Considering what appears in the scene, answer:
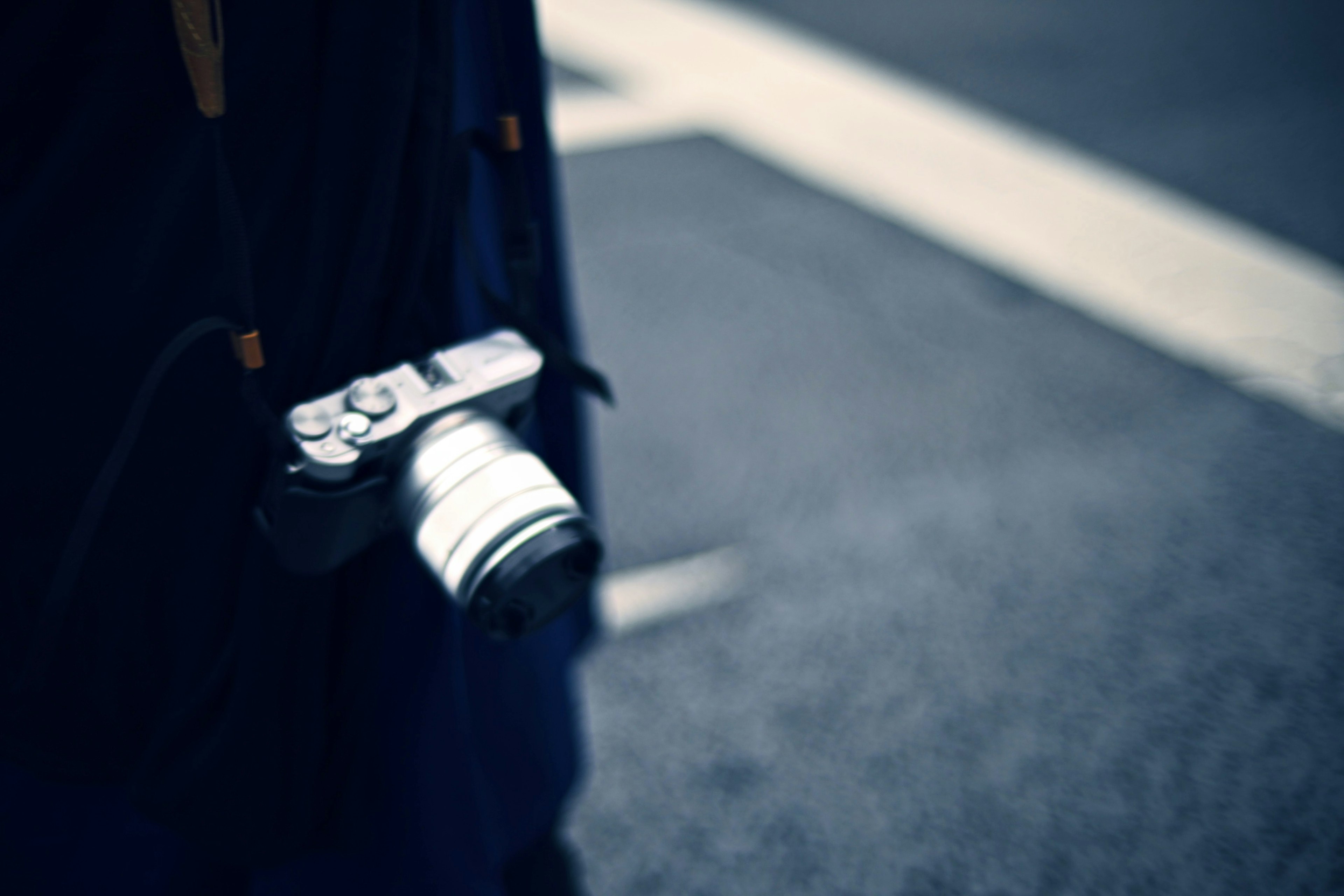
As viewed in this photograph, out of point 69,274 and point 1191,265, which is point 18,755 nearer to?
point 69,274

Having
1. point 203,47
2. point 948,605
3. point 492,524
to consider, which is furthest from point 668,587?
point 203,47

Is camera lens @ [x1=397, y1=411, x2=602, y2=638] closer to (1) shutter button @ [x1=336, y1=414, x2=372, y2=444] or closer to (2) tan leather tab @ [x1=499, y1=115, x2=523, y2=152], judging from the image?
(1) shutter button @ [x1=336, y1=414, x2=372, y2=444]

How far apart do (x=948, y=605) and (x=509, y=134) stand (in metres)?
1.24

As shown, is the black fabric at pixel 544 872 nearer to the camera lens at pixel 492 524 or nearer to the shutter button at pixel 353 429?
the camera lens at pixel 492 524

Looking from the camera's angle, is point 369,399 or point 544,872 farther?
point 544,872

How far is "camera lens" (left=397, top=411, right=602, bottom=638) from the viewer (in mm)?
640

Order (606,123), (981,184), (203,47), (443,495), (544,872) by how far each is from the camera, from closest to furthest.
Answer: (203,47) < (443,495) < (544,872) < (981,184) < (606,123)

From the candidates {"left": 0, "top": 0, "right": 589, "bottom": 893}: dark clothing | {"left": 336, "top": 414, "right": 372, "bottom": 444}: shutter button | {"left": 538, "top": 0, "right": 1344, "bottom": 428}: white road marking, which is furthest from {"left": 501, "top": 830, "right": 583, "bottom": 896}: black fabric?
{"left": 538, "top": 0, "right": 1344, "bottom": 428}: white road marking

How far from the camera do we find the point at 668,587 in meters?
1.64

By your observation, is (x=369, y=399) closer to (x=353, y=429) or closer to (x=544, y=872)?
(x=353, y=429)

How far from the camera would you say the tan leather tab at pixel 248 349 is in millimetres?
612

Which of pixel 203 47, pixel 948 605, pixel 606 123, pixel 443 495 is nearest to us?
pixel 203 47

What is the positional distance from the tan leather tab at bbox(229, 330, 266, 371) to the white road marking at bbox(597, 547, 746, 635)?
999mm

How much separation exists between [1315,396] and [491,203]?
2091mm
